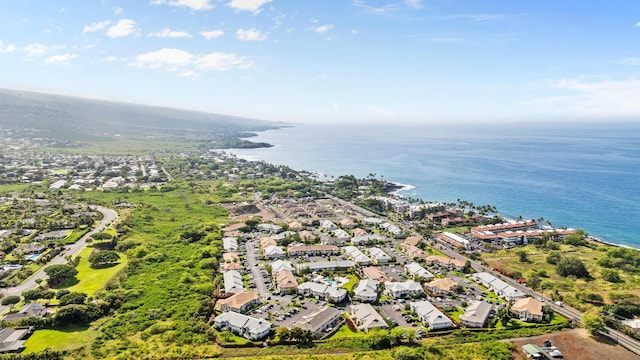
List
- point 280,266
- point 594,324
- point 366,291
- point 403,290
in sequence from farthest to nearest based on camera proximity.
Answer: point 280,266 < point 403,290 < point 366,291 < point 594,324

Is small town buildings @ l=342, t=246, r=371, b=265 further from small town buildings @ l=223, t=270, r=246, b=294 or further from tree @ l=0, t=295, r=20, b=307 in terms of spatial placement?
tree @ l=0, t=295, r=20, b=307

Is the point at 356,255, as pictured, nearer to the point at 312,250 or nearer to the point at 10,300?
the point at 312,250

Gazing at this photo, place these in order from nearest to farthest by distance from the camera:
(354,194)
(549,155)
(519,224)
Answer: (519,224) → (354,194) → (549,155)

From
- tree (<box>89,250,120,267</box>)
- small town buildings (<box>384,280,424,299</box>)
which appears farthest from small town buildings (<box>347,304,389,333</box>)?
tree (<box>89,250,120,267</box>)

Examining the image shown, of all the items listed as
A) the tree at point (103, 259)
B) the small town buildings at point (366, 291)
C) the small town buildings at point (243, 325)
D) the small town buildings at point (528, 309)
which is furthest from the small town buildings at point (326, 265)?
the tree at point (103, 259)

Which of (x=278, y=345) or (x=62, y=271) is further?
(x=62, y=271)

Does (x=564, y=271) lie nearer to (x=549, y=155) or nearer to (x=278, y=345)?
(x=278, y=345)

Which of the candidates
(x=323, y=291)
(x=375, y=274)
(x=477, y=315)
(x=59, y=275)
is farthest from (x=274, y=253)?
(x=477, y=315)

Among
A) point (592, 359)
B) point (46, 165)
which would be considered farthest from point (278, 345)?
point (46, 165)
